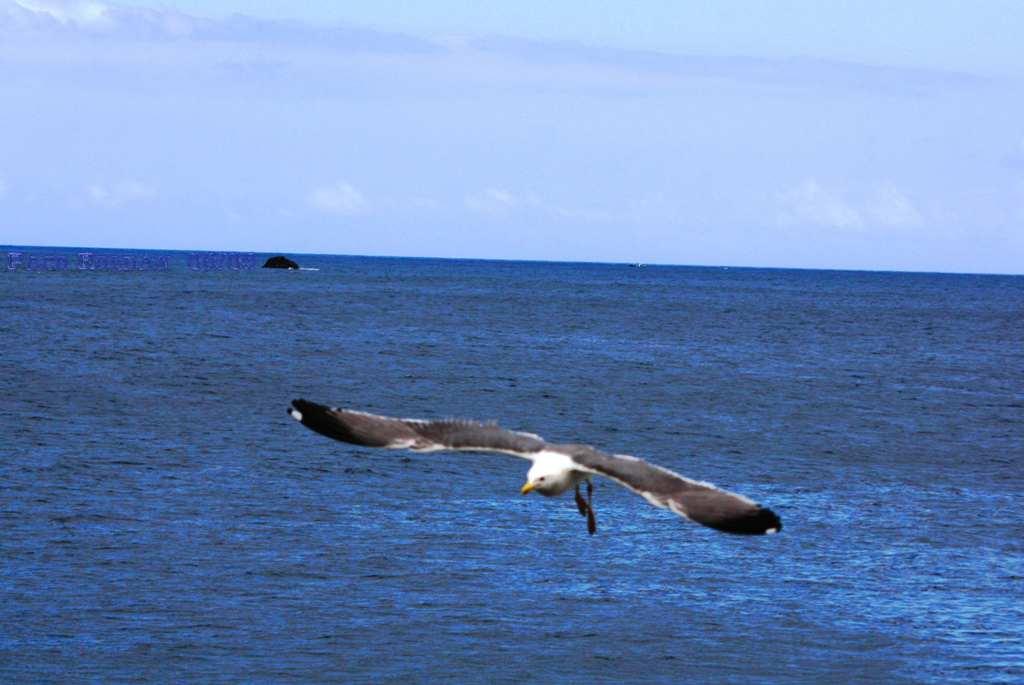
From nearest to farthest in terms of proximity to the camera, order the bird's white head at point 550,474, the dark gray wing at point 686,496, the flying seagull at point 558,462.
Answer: the dark gray wing at point 686,496 < the flying seagull at point 558,462 < the bird's white head at point 550,474

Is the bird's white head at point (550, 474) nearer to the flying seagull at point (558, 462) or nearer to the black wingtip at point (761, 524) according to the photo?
the flying seagull at point (558, 462)

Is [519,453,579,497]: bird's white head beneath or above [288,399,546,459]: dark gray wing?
beneath

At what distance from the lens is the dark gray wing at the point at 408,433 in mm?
15789

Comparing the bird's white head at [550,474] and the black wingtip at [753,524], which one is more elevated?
the bird's white head at [550,474]

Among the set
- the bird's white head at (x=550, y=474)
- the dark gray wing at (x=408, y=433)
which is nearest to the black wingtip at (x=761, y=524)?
the bird's white head at (x=550, y=474)

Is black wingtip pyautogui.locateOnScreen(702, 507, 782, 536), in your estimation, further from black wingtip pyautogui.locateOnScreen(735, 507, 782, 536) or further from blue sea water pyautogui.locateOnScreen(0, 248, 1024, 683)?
blue sea water pyautogui.locateOnScreen(0, 248, 1024, 683)

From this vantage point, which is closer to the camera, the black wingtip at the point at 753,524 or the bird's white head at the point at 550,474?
the black wingtip at the point at 753,524

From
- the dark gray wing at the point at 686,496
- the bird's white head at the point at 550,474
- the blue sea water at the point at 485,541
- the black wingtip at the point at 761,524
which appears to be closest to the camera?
the black wingtip at the point at 761,524

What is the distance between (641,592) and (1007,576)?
10.4 meters

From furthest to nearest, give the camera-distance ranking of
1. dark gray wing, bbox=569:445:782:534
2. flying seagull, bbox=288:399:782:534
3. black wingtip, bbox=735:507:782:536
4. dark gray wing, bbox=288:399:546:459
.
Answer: dark gray wing, bbox=288:399:546:459, flying seagull, bbox=288:399:782:534, dark gray wing, bbox=569:445:782:534, black wingtip, bbox=735:507:782:536

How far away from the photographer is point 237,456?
5472cm

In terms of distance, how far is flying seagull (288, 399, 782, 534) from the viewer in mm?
13828

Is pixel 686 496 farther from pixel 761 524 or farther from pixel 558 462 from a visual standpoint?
pixel 558 462

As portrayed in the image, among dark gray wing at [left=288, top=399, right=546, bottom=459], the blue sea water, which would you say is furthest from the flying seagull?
the blue sea water
